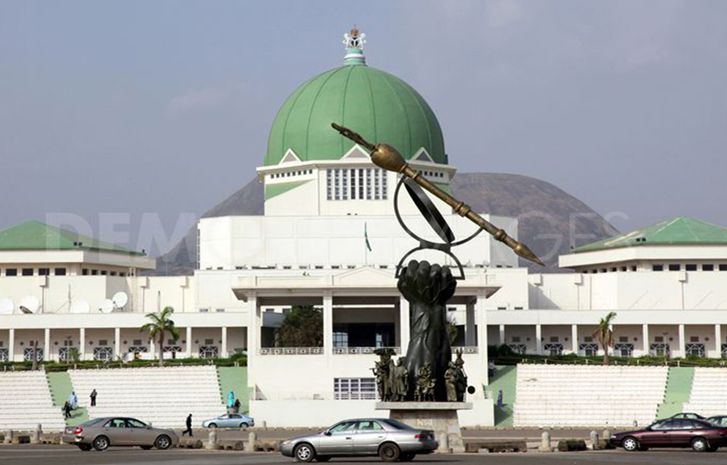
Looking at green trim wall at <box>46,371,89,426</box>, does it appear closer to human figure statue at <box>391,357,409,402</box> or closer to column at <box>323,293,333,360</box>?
column at <box>323,293,333,360</box>

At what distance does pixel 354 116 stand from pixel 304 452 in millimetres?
52978

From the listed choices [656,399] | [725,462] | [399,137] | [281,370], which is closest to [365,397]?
[281,370]

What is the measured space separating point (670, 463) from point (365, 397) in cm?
3291

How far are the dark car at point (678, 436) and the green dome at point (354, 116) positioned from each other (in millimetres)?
46043

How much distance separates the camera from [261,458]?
38688 millimetres

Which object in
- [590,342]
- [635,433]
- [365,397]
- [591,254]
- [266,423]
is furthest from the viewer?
[591,254]

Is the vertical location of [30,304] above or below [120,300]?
below

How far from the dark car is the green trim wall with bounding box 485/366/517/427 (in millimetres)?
19505

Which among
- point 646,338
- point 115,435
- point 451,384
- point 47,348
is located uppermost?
point 646,338

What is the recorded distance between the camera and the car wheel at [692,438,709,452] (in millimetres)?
42719

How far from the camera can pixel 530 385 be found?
224 feet

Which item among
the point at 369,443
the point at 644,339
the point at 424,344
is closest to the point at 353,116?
the point at 644,339

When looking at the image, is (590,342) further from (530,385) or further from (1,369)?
(1,369)

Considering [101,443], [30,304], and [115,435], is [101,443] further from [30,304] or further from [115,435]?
[30,304]
